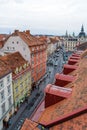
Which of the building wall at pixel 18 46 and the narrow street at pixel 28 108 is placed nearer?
the narrow street at pixel 28 108

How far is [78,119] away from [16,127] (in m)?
27.6

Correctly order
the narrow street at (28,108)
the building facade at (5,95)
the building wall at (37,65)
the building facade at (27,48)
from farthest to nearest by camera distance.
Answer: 1. the building wall at (37,65)
2. the building facade at (27,48)
3. the narrow street at (28,108)
4. the building facade at (5,95)

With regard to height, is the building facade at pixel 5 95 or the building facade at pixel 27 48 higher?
the building facade at pixel 27 48

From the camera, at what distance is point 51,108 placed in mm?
10570

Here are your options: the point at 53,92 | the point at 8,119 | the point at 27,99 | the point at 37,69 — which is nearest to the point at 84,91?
the point at 53,92

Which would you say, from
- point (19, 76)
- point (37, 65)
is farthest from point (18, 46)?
point (19, 76)

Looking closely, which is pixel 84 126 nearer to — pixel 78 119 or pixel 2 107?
pixel 78 119

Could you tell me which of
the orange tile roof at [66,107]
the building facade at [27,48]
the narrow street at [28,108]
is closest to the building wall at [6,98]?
the narrow street at [28,108]

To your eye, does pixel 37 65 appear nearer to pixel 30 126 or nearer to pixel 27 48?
pixel 27 48

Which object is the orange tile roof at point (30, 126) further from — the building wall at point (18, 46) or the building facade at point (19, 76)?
the building wall at point (18, 46)

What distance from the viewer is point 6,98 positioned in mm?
32531

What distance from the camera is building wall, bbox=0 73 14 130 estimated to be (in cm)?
3050

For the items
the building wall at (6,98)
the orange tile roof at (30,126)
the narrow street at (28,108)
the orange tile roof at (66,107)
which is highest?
the orange tile roof at (66,107)

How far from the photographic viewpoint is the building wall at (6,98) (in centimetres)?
3050
